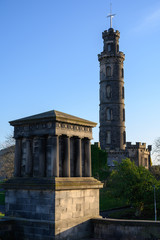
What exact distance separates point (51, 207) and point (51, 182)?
104 cm

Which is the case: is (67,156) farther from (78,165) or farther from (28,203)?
(28,203)

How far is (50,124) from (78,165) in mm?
2726

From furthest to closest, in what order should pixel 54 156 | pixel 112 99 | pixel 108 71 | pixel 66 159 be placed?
pixel 108 71, pixel 112 99, pixel 66 159, pixel 54 156

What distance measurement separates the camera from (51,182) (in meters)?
12.6

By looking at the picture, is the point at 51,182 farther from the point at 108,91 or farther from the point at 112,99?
the point at 108,91

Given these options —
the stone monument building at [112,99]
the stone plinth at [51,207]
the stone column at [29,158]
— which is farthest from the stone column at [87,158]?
the stone monument building at [112,99]

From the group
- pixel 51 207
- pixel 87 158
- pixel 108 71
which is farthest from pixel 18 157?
pixel 108 71

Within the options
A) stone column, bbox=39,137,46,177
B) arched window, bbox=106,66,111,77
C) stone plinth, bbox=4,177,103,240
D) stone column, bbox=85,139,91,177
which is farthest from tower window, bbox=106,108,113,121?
stone column, bbox=39,137,46,177

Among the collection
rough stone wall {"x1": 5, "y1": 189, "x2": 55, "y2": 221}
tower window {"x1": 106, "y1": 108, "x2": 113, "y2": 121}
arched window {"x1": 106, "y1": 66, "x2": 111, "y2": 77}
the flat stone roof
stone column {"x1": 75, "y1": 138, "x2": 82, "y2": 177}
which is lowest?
rough stone wall {"x1": 5, "y1": 189, "x2": 55, "y2": 221}

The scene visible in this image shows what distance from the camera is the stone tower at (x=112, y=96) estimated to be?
6806 centimetres

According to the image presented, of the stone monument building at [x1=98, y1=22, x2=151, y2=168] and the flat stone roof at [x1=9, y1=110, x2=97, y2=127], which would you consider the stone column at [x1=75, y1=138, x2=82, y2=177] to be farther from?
the stone monument building at [x1=98, y1=22, x2=151, y2=168]

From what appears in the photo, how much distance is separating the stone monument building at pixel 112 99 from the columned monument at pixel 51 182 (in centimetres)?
5195

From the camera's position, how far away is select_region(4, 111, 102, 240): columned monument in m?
12.6

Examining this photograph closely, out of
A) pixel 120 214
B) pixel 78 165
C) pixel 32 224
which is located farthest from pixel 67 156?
pixel 120 214
